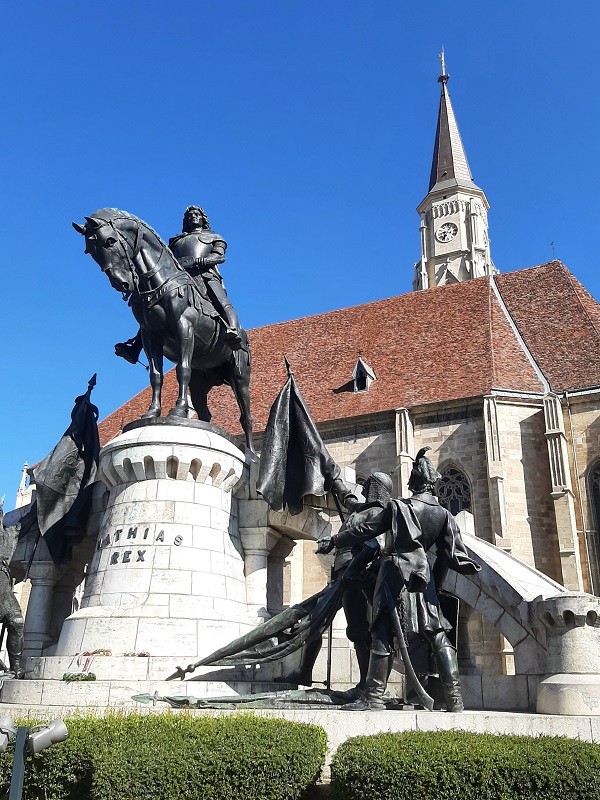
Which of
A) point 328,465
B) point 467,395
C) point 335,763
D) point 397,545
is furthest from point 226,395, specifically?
point 335,763

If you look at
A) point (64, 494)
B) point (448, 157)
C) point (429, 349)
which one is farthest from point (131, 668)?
point (448, 157)

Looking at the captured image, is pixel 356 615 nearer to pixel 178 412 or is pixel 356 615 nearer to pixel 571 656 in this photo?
pixel 571 656

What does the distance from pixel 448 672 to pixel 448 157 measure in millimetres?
49341

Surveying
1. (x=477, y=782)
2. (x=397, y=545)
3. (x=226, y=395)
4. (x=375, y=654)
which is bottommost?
(x=477, y=782)

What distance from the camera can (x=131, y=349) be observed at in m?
10.9

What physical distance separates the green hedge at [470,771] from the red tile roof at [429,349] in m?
17.8

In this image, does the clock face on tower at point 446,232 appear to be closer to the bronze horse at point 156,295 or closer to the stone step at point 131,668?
the bronze horse at point 156,295

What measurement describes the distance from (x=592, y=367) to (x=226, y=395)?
511 inches

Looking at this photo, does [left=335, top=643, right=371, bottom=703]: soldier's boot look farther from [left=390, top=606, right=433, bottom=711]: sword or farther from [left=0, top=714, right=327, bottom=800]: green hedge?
[left=0, top=714, right=327, bottom=800]: green hedge

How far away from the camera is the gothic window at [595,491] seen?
20406 mm

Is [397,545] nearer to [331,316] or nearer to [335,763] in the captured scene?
[335,763]

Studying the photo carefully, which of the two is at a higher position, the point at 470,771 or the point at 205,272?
the point at 205,272

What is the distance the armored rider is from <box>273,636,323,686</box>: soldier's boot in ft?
14.6

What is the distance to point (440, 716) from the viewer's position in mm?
5840
